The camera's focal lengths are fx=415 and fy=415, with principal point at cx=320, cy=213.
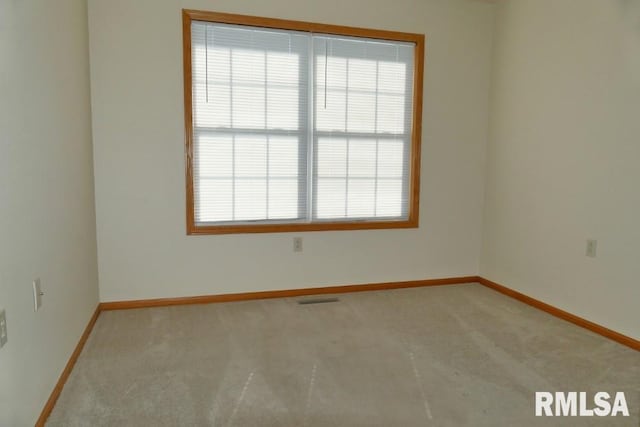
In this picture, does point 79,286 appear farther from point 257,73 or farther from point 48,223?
point 257,73

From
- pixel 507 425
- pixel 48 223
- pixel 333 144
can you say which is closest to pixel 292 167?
pixel 333 144

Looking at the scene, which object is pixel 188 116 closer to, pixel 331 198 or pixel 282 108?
pixel 282 108

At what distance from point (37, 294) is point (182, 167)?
1638 millimetres

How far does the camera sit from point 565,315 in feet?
10.2

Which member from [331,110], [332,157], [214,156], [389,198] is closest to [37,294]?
[214,156]

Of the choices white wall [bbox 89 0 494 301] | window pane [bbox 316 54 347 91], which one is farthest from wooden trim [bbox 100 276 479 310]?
window pane [bbox 316 54 347 91]

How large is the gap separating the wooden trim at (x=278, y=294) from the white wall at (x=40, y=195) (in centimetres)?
50

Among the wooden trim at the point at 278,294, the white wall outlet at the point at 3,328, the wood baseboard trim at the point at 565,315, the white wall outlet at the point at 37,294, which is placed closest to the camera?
the white wall outlet at the point at 3,328

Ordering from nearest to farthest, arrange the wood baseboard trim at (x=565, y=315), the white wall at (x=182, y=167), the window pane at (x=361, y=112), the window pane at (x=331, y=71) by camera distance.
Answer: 1. the wood baseboard trim at (x=565, y=315)
2. the white wall at (x=182, y=167)
3. the window pane at (x=331, y=71)
4. the window pane at (x=361, y=112)

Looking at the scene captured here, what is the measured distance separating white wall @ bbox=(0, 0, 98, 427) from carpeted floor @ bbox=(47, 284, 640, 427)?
295mm

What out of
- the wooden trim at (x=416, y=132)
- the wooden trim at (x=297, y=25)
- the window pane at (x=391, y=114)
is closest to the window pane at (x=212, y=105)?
the wooden trim at (x=297, y=25)

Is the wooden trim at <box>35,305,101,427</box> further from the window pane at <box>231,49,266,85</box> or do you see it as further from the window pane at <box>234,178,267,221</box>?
the window pane at <box>231,49,266,85</box>

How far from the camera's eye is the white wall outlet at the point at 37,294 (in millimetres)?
1732

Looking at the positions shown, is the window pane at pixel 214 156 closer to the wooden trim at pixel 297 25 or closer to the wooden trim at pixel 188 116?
the wooden trim at pixel 188 116
